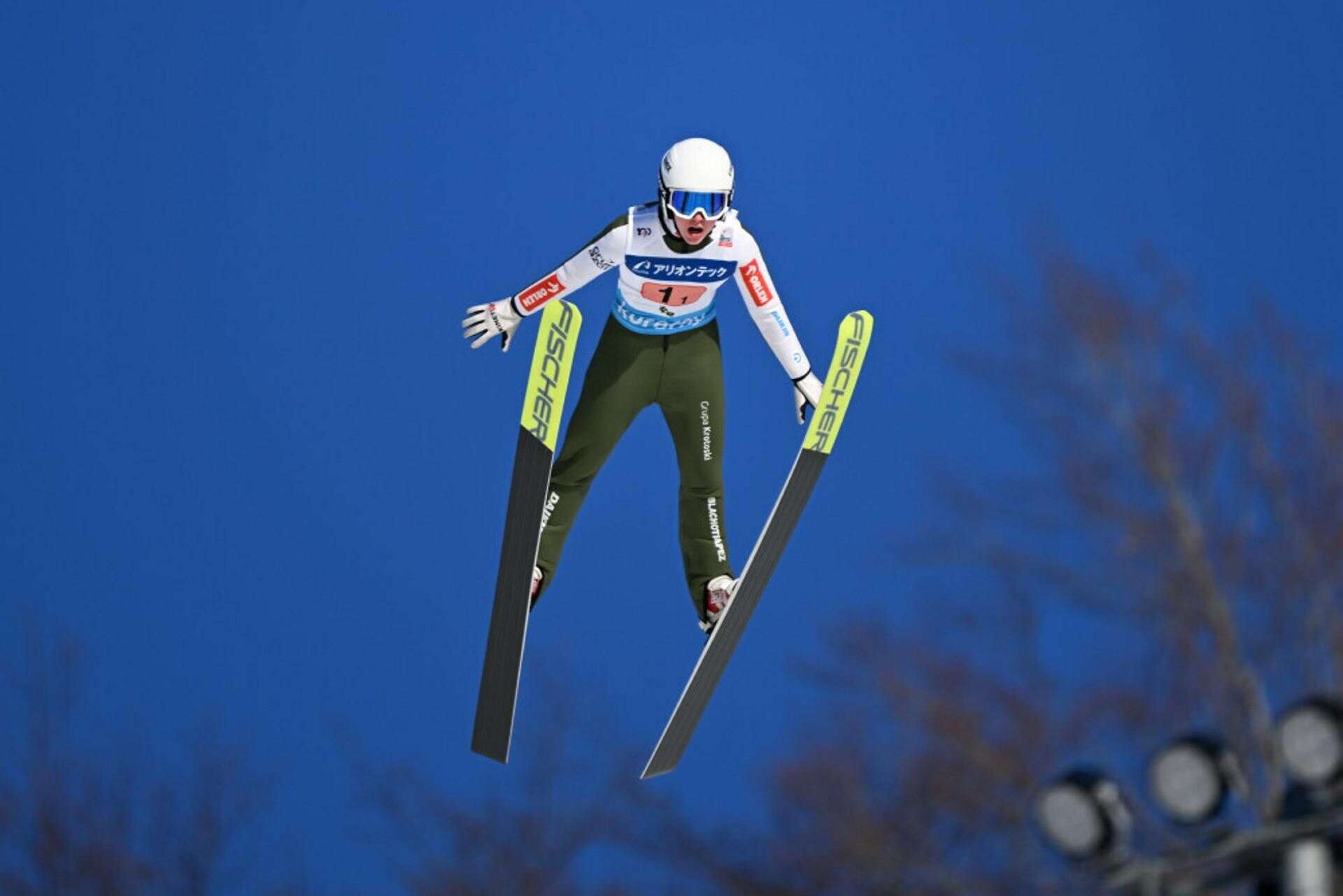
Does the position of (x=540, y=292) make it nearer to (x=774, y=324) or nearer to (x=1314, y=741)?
(x=774, y=324)

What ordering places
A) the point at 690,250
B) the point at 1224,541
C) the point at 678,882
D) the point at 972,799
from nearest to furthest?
the point at 690,250 < the point at 1224,541 < the point at 972,799 < the point at 678,882

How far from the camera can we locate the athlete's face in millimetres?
Result: 5414

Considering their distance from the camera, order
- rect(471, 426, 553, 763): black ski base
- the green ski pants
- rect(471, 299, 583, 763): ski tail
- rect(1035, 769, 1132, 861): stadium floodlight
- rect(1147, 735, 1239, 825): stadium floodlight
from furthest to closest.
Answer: the green ski pants → rect(471, 426, 553, 763): black ski base → rect(471, 299, 583, 763): ski tail → rect(1035, 769, 1132, 861): stadium floodlight → rect(1147, 735, 1239, 825): stadium floodlight

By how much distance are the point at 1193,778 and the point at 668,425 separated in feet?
8.18

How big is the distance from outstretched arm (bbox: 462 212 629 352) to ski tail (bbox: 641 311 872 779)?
2.58ft

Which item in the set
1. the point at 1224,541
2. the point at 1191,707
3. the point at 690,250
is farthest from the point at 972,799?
the point at 690,250

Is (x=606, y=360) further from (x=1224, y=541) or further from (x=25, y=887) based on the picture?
(x=25, y=887)

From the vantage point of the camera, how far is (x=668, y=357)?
5.84 metres

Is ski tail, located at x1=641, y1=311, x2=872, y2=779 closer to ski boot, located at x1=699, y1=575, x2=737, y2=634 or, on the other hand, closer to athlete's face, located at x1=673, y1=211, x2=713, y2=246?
ski boot, located at x1=699, y1=575, x2=737, y2=634

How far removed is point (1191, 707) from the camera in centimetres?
750

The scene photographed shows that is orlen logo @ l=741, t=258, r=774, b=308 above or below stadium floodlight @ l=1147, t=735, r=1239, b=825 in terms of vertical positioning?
above

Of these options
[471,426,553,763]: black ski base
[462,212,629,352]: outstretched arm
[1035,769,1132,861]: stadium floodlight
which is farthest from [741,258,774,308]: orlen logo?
[1035,769,1132,861]: stadium floodlight

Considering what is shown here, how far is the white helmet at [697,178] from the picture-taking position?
5359 millimetres

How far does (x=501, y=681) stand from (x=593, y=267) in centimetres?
135
